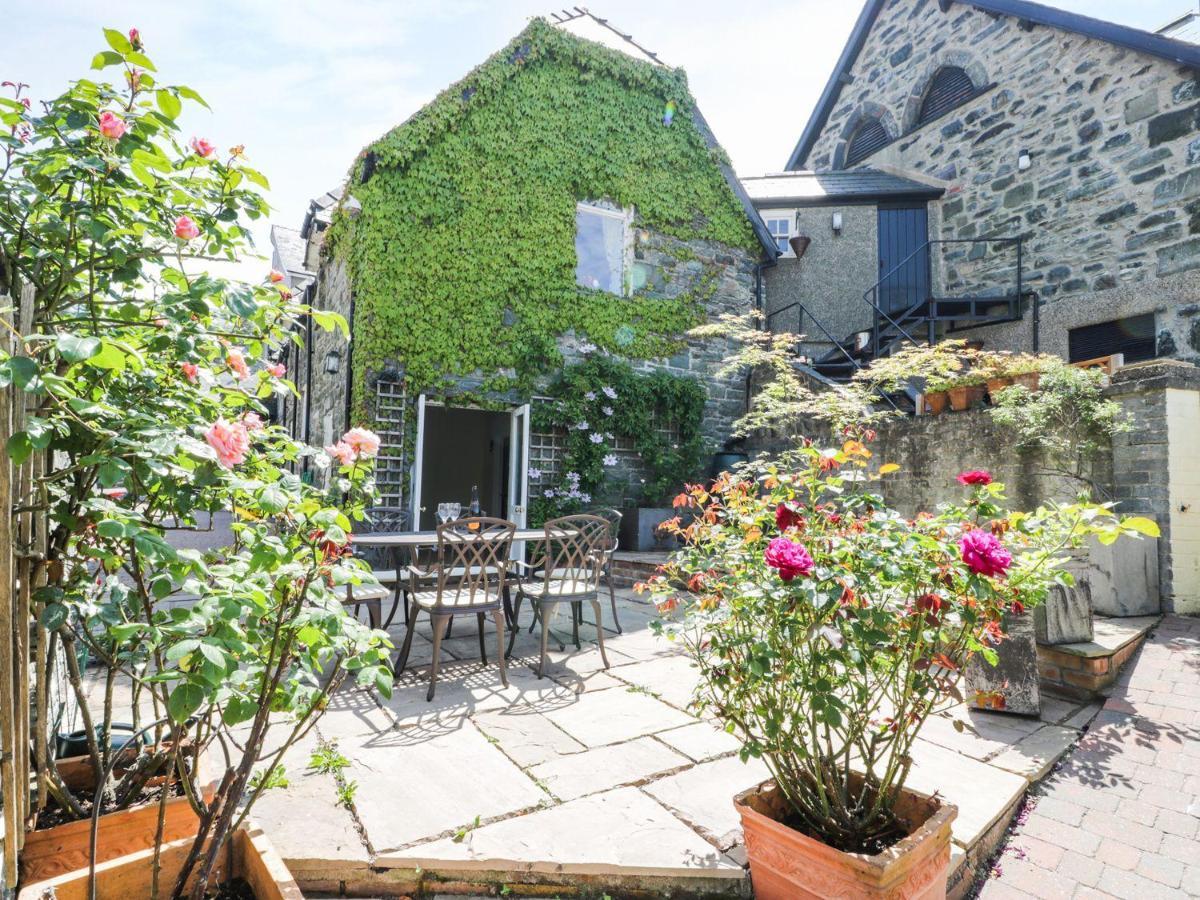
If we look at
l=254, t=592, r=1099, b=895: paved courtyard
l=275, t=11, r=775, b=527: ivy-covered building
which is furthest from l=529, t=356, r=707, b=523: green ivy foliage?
l=254, t=592, r=1099, b=895: paved courtyard

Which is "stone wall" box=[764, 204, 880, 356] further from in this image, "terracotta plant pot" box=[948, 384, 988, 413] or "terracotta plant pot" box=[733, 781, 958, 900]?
"terracotta plant pot" box=[733, 781, 958, 900]

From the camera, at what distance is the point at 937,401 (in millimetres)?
6203

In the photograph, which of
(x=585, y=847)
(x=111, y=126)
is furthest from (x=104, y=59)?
(x=585, y=847)

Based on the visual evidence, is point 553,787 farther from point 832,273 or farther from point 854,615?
point 832,273

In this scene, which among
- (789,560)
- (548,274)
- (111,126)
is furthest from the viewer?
(548,274)

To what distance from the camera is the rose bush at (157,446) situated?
119 cm

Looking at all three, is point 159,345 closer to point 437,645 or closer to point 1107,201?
point 437,645

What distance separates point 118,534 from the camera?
1.06 metres

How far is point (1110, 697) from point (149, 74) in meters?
4.31

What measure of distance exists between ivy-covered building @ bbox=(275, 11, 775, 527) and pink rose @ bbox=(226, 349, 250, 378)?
17.2 feet

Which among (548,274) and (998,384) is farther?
(548,274)

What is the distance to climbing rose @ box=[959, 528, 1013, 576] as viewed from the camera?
138cm

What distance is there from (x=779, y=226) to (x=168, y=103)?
391 inches

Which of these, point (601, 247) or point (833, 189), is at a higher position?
point (833, 189)
